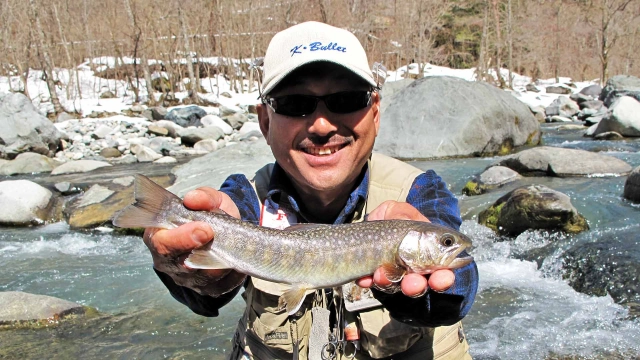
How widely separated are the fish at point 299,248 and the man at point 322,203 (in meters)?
0.06

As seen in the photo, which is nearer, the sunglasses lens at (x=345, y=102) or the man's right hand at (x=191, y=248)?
the man's right hand at (x=191, y=248)

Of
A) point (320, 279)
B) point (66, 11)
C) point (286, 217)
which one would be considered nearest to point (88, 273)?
point (286, 217)

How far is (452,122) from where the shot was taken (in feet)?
48.3

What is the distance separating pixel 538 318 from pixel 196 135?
621 inches

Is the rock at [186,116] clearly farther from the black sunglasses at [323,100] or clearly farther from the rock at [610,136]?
the black sunglasses at [323,100]

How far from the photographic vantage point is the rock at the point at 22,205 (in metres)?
10.7

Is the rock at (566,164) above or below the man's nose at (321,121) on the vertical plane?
below

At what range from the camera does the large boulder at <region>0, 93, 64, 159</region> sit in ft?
57.3

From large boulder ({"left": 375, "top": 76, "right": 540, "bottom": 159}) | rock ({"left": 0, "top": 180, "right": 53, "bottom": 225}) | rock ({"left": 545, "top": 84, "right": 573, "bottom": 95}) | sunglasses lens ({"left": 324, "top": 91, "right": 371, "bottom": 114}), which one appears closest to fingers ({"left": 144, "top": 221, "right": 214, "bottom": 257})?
sunglasses lens ({"left": 324, "top": 91, "right": 371, "bottom": 114})

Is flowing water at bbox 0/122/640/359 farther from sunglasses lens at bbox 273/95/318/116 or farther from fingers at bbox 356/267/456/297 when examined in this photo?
sunglasses lens at bbox 273/95/318/116

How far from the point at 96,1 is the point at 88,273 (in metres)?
35.9

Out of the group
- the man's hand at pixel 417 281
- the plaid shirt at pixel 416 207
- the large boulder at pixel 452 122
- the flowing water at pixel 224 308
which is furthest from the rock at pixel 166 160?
the man's hand at pixel 417 281

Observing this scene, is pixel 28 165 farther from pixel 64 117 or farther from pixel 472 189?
pixel 472 189

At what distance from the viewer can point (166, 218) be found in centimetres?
227
